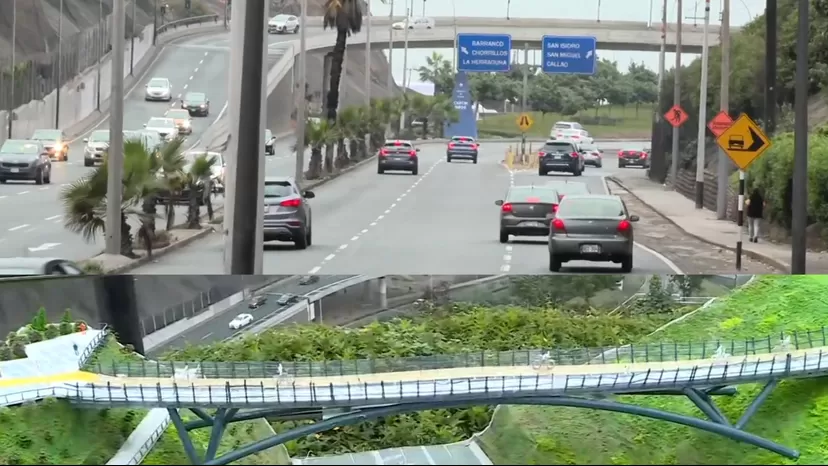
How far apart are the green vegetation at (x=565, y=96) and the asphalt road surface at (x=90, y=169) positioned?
1401 millimetres

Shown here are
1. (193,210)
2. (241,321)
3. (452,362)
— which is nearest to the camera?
(193,210)

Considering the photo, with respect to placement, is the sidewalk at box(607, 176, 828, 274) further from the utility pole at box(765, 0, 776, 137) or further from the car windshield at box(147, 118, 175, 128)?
the car windshield at box(147, 118, 175, 128)

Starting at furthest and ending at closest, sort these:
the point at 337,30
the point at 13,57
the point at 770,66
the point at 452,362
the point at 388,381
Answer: the point at 452,362 → the point at 388,381 → the point at 770,66 → the point at 337,30 → the point at 13,57

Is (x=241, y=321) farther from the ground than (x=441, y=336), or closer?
farther from the ground

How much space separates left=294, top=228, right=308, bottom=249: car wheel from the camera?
8664 millimetres

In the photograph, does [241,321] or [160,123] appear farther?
[241,321]

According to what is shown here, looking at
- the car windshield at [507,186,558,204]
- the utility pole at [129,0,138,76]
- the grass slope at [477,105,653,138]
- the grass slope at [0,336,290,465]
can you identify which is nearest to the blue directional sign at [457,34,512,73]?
the grass slope at [477,105,653,138]

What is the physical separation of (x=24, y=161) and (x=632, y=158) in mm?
4281

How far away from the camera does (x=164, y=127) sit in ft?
28.4

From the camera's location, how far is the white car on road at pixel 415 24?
8.67 m

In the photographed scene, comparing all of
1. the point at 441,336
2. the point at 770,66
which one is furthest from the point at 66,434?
the point at 770,66

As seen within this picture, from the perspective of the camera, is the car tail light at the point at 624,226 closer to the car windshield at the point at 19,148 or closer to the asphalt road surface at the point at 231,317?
the asphalt road surface at the point at 231,317

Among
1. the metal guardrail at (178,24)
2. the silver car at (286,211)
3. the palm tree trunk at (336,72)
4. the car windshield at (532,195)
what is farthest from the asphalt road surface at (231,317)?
the metal guardrail at (178,24)

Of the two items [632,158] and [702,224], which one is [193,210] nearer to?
[632,158]
